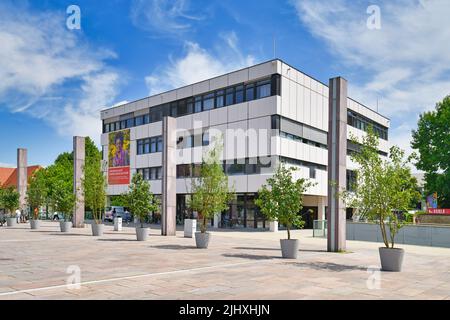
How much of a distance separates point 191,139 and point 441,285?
1412 inches

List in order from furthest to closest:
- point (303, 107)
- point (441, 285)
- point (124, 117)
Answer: point (124, 117), point (303, 107), point (441, 285)

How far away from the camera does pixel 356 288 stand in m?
10.4

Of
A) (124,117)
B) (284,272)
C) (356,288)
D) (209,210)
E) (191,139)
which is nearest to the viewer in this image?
(356,288)

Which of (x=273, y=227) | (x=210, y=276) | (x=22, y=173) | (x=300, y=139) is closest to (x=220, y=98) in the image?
(x=300, y=139)

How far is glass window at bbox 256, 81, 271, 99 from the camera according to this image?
3830 cm

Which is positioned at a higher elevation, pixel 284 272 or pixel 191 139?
pixel 191 139

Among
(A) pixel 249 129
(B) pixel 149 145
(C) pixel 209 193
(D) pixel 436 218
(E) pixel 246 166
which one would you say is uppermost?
(A) pixel 249 129

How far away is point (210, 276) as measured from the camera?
11828mm

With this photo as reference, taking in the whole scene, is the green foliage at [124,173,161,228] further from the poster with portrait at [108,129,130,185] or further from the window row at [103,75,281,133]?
the poster with portrait at [108,129,130,185]

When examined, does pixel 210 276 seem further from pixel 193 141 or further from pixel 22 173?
pixel 22 173

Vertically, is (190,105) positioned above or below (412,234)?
above

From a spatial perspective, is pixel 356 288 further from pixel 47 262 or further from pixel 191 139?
pixel 191 139

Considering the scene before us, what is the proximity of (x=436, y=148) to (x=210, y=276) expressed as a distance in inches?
1675
